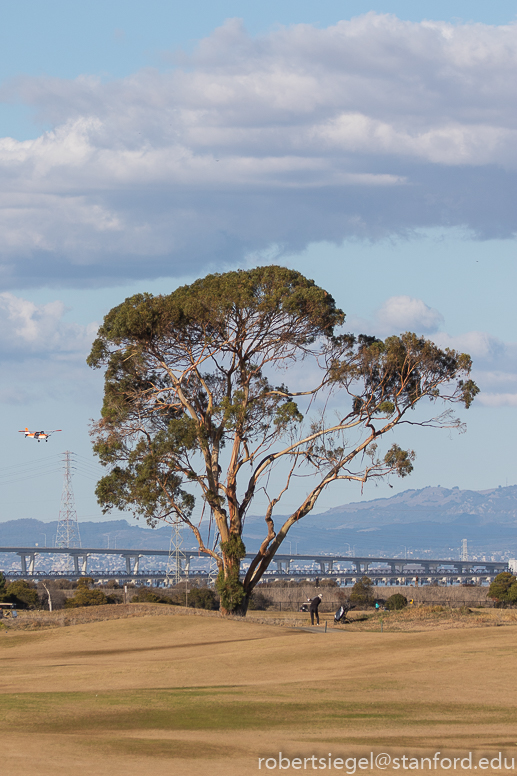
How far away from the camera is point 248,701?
14.4 meters

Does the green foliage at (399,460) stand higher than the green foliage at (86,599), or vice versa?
the green foliage at (399,460)

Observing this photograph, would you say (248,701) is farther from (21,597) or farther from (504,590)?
(504,590)

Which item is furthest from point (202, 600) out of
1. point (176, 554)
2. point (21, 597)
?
point (176, 554)

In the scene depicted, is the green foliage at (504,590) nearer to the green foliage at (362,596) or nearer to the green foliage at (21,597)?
the green foliage at (362,596)

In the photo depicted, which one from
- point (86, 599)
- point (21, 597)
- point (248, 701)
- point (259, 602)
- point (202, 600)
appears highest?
point (248, 701)

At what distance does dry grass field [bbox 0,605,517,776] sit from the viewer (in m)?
10.3

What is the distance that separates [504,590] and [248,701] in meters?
43.6

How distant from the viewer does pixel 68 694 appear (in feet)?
51.6

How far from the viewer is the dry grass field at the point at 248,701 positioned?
10258 millimetres

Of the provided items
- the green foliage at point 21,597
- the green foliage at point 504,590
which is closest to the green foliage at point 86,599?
the green foliage at point 21,597

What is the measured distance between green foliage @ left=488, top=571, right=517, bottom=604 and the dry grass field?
29374 mm

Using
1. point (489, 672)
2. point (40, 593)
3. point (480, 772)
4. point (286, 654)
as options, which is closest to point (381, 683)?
point (489, 672)

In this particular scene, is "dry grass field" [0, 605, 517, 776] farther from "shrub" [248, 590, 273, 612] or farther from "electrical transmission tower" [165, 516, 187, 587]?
"electrical transmission tower" [165, 516, 187, 587]

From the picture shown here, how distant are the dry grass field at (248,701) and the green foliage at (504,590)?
29374 millimetres
